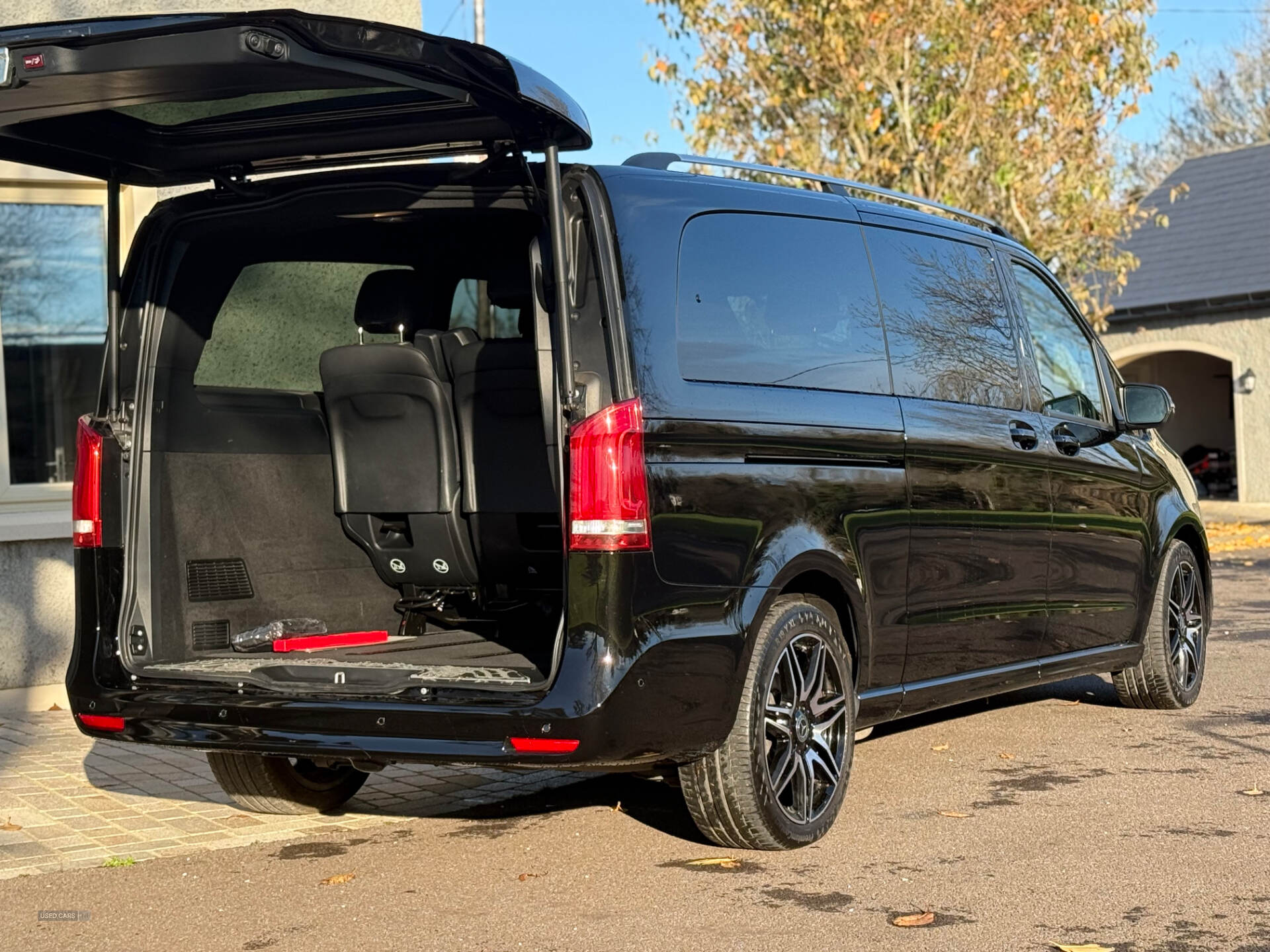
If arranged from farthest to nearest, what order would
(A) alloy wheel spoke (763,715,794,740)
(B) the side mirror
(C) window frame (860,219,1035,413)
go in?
(B) the side mirror < (C) window frame (860,219,1035,413) < (A) alloy wheel spoke (763,715,794,740)

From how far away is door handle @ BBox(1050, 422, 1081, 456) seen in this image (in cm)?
705

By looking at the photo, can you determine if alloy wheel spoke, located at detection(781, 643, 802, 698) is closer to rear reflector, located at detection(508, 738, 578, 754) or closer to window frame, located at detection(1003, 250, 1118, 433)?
rear reflector, located at detection(508, 738, 578, 754)

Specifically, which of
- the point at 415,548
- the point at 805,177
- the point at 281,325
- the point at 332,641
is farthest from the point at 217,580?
the point at 805,177

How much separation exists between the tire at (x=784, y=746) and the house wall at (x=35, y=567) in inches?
197

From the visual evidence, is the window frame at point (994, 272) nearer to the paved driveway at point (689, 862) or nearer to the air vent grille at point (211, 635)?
the paved driveway at point (689, 862)

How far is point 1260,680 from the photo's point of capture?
29.3ft

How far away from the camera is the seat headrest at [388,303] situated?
20.2 ft

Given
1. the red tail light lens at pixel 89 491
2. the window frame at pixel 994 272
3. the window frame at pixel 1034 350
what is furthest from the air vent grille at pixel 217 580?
the window frame at pixel 1034 350

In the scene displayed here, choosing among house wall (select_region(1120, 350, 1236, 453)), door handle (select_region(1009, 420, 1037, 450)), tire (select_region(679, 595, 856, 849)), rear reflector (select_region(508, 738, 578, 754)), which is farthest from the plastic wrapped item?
house wall (select_region(1120, 350, 1236, 453))

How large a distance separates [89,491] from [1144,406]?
4.51 metres

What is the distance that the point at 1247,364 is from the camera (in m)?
26.1

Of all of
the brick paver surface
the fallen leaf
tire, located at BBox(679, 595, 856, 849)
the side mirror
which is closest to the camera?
the fallen leaf

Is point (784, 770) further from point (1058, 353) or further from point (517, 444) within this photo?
point (1058, 353)

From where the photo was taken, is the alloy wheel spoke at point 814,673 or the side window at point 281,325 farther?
the side window at point 281,325
